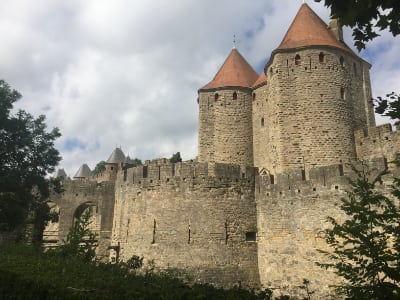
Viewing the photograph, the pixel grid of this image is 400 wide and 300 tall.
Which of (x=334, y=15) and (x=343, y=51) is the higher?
(x=343, y=51)

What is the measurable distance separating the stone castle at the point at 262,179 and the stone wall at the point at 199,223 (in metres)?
0.04

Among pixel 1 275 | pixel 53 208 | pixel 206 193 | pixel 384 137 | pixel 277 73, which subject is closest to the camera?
pixel 1 275

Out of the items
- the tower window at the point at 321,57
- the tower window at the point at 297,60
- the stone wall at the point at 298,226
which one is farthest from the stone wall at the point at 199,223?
the tower window at the point at 321,57

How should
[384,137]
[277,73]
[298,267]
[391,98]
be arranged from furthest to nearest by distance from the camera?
1. [277,73]
2. [384,137]
3. [298,267]
4. [391,98]

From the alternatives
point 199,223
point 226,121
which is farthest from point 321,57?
point 199,223

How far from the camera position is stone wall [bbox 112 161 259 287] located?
51.6ft

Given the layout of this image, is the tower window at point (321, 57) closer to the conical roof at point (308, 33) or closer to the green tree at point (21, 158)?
the conical roof at point (308, 33)

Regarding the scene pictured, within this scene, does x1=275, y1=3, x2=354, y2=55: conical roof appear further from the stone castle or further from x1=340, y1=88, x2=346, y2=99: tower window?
x1=340, y1=88, x2=346, y2=99: tower window

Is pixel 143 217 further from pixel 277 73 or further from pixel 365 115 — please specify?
pixel 365 115

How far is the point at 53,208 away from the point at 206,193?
15456 millimetres

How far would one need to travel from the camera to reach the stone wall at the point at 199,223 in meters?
15.7

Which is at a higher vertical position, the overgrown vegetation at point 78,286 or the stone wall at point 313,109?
the stone wall at point 313,109

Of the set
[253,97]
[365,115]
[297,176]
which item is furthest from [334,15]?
[253,97]

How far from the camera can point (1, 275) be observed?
8055 mm
